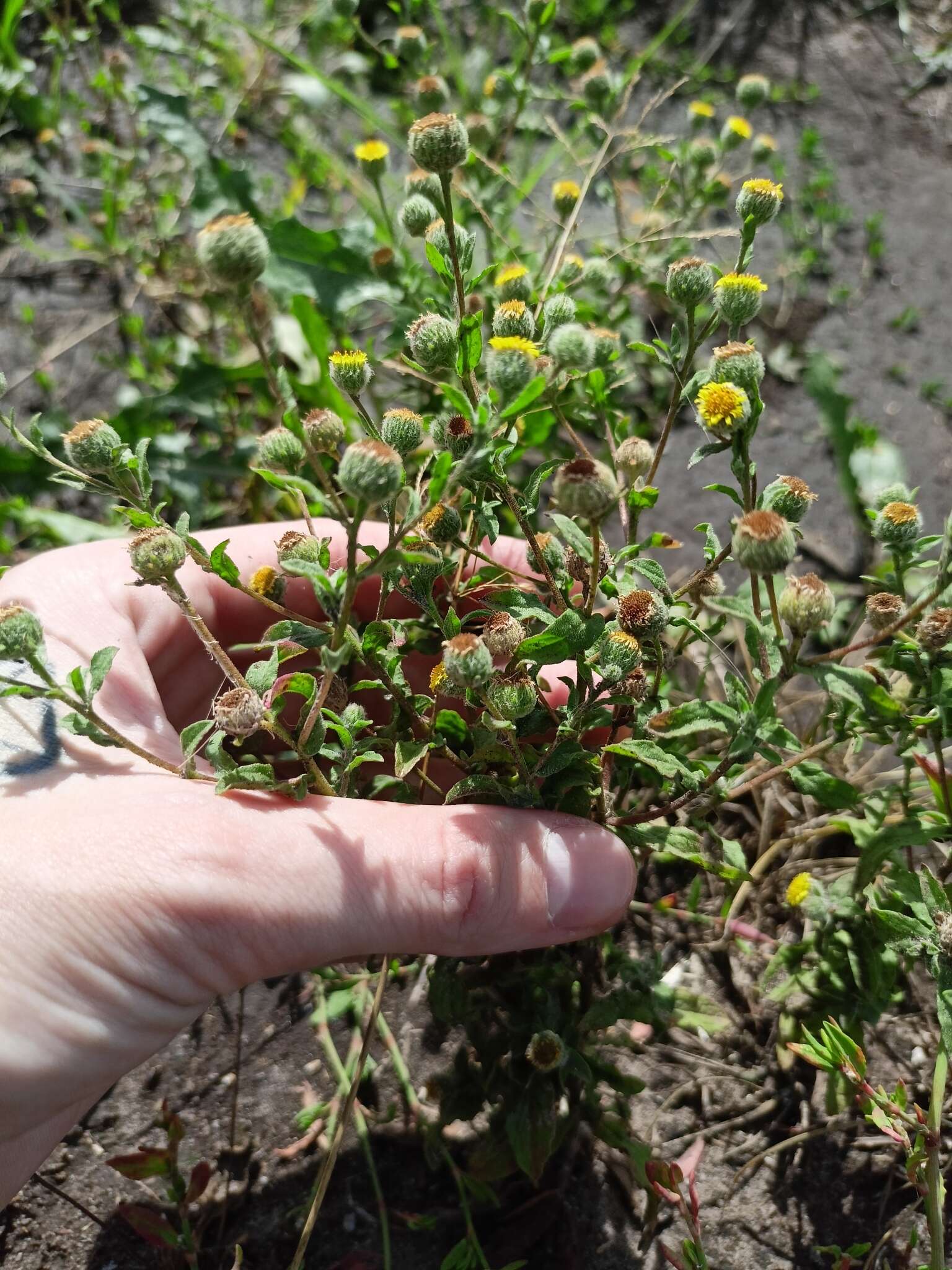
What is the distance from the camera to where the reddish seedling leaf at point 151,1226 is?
199 centimetres

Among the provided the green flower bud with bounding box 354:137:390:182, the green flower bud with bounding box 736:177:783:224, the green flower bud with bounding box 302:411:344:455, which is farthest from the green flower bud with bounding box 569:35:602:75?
the green flower bud with bounding box 302:411:344:455

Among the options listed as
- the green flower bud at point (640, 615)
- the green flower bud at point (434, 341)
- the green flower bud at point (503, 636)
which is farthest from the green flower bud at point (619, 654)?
the green flower bud at point (434, 341)

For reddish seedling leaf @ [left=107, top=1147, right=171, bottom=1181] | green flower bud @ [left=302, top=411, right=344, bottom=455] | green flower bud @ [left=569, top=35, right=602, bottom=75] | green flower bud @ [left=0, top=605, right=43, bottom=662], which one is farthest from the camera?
green flower bud @ [left=569, top=35, right=602, bottom=75]

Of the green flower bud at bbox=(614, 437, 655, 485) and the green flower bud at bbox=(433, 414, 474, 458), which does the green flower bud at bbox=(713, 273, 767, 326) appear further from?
the green flower bud at bbox=(433, 414, 474, 458)

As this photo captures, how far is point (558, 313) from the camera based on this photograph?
1739mm

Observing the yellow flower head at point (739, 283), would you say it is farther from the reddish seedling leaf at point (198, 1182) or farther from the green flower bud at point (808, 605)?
the reddish seedling leaf at point (198, 1182)

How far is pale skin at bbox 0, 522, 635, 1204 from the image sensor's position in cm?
147

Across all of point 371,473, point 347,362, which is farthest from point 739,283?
point 371,473

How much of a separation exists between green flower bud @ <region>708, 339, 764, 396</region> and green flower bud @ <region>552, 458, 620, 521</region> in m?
0.32

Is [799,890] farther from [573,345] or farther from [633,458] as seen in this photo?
[573,345]

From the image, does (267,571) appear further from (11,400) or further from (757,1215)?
(11,400)

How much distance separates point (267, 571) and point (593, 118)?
4.73 feet

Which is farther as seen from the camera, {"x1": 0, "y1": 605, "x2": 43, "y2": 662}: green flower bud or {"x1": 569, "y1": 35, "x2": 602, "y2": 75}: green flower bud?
{"x1": 569, "y1": 35, "x2": 602, "y2": 75}: green flower bud

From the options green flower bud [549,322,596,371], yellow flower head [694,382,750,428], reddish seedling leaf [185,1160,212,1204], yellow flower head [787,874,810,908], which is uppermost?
green flower bud [549,322,596,371]
